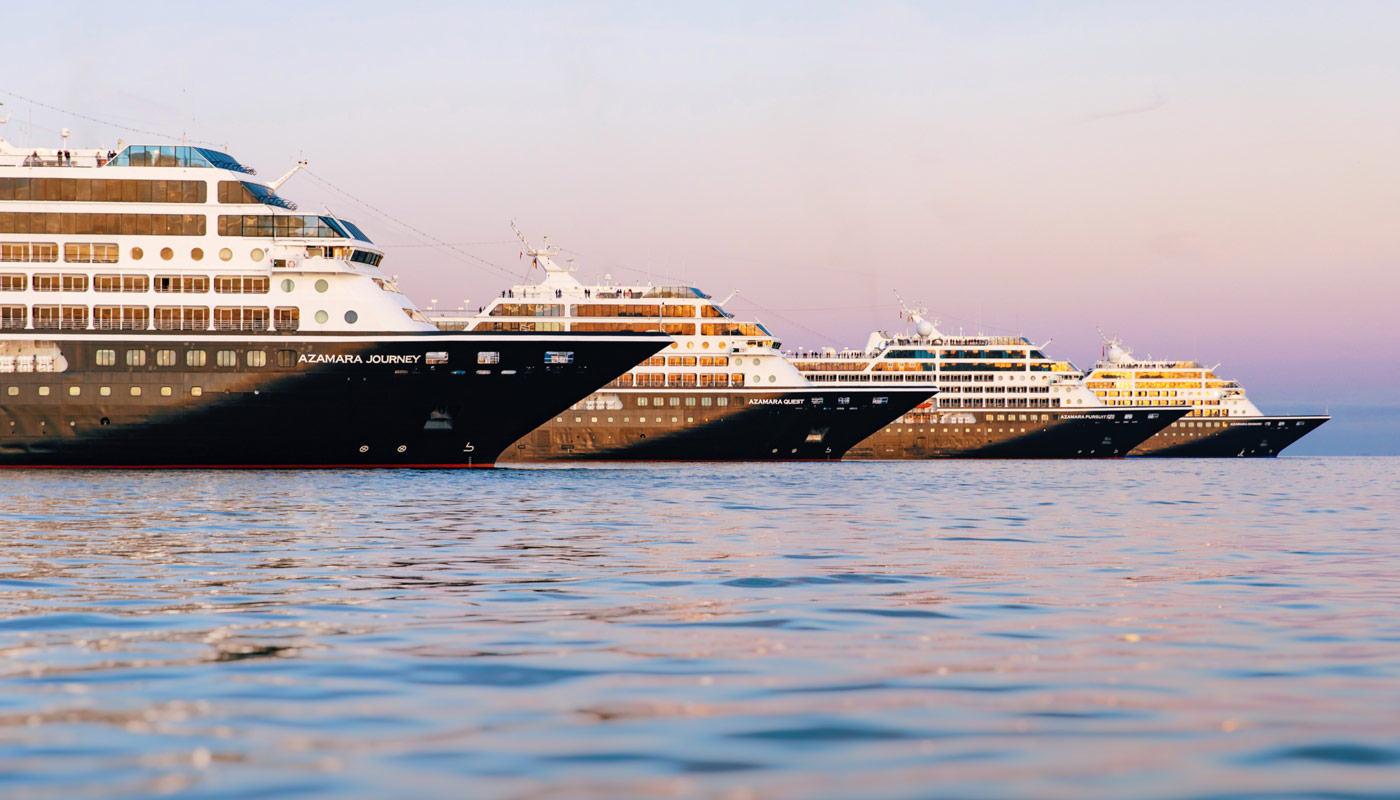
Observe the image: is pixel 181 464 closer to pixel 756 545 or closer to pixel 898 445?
pixel 756 545

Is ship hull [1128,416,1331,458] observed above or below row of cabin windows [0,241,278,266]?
below

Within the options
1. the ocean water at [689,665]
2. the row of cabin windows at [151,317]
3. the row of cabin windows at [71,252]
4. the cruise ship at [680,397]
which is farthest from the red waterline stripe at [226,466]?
the cruise ship at [680,397]

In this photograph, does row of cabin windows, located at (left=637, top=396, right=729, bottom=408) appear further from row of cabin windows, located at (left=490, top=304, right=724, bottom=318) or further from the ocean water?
the ocean water

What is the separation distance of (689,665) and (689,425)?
254 ft

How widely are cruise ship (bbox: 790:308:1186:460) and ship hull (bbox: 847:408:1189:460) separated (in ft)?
0.28

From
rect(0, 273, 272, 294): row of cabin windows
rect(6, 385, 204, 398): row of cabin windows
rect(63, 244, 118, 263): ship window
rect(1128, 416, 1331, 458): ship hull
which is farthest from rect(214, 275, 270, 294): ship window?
rect(1128, 416, 1331, 458): ship hull

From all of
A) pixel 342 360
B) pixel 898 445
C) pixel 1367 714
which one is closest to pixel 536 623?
pixel 1367 714

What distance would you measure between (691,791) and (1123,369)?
141 meters

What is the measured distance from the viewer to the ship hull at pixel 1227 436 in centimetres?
13338

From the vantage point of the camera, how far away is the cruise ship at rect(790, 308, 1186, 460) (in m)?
117

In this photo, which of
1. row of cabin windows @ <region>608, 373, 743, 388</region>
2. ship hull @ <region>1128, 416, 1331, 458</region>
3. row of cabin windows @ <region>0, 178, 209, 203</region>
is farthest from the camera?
ship hull @ <region>1128, 416, 1331, 458</region>

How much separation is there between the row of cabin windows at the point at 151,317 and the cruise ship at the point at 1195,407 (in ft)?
336

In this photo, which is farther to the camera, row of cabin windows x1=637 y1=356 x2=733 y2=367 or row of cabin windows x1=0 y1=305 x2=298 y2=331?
row of cabin windows x1=637 y1=356 x2=733 y2=367

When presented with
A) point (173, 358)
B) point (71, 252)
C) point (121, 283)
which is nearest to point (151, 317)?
point (121, 283)
